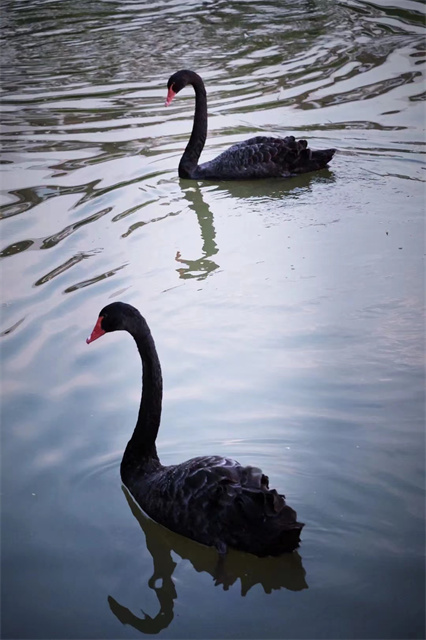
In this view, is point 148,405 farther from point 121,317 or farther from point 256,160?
point 256,160

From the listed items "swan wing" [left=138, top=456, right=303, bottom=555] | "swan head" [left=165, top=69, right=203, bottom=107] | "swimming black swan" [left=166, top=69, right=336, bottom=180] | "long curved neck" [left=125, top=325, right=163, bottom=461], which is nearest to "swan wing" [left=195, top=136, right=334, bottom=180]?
"swimming black swan" [left=166, top=69, right=336, bottom=180]

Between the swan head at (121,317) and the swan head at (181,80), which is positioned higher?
the swan head at (181,80)

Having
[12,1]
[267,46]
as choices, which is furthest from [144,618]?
[12,1]

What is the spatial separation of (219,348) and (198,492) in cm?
136

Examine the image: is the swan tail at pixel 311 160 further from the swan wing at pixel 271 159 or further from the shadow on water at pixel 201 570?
the shadow on water at pixel 201 570

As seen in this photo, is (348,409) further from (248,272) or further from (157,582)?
(248,272)

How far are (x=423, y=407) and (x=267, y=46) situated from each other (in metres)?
7.41

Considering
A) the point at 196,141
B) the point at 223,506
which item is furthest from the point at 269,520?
the point at 196,141

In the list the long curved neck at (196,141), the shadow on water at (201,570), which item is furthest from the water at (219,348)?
the long curved neck at (196,141)

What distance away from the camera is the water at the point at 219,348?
2609 millimetres

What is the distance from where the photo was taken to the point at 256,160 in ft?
20.0

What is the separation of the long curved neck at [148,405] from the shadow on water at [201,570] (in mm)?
301

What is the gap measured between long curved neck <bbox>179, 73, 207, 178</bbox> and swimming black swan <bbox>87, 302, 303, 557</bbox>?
136 inches

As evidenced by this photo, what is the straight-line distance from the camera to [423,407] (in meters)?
3.43
